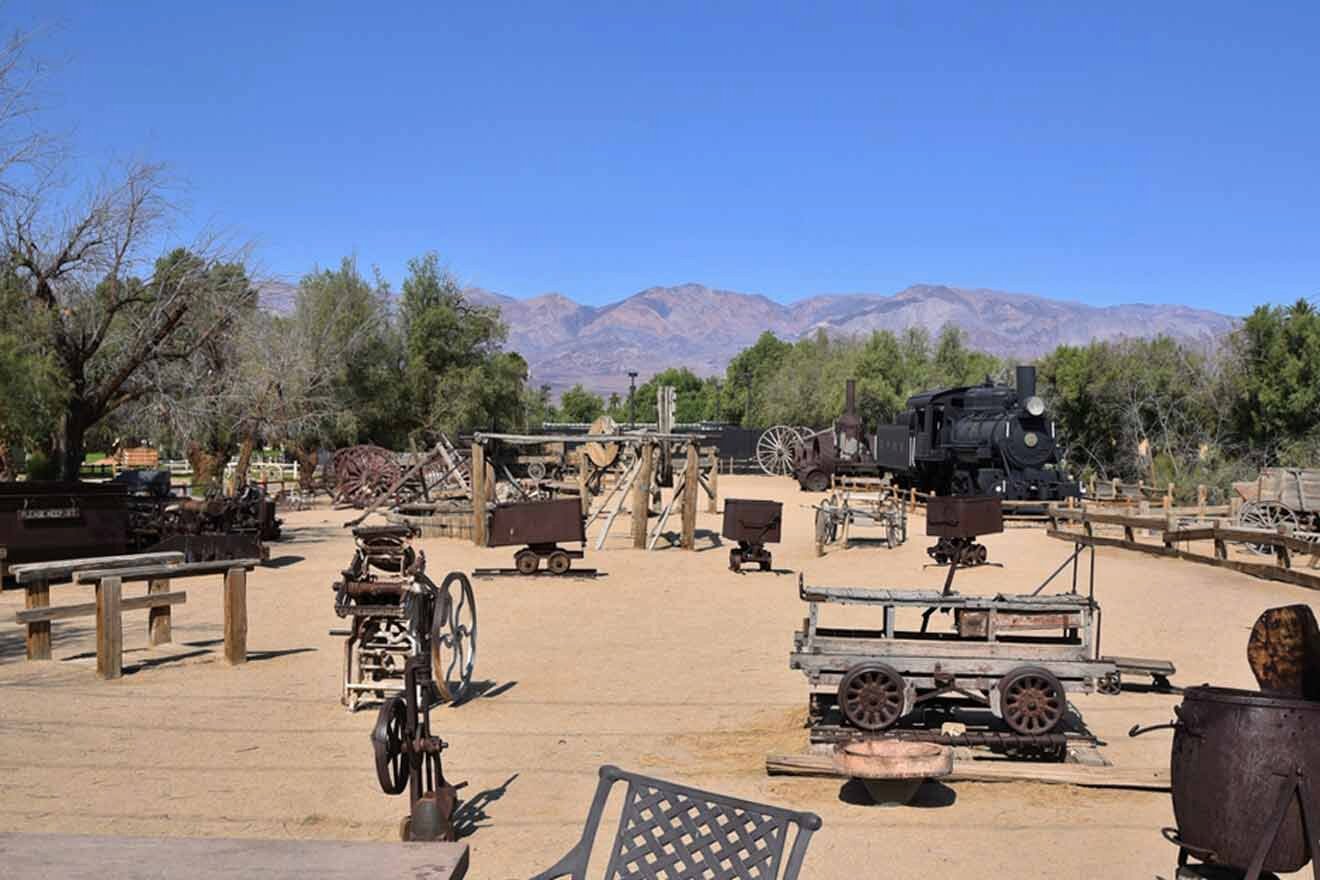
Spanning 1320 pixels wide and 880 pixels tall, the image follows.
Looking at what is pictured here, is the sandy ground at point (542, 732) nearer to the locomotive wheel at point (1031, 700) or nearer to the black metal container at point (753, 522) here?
the locomotive wheel at point (1031, 700)

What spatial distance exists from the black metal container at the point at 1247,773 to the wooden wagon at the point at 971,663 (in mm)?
3458

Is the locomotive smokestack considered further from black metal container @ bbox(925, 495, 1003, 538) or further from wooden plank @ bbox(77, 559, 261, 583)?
wooden plank @ bbox(77, 559, 261, 583)

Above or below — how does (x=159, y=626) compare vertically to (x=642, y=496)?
below

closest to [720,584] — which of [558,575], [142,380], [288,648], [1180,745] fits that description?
[558,575]

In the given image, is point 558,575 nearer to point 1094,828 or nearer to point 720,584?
point 720,584

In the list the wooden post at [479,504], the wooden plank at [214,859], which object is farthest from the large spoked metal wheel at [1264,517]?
the wooden plank at [214,859]

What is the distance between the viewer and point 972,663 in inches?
349

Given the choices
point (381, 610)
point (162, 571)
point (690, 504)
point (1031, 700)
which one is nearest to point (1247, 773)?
point (1031, 700)

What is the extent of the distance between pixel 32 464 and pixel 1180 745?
31.7 metres

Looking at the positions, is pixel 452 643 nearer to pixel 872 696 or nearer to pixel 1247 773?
pixel 872 696

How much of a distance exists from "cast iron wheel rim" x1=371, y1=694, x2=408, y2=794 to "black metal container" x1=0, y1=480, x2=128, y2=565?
13225 mm

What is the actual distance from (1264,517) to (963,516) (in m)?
7.33

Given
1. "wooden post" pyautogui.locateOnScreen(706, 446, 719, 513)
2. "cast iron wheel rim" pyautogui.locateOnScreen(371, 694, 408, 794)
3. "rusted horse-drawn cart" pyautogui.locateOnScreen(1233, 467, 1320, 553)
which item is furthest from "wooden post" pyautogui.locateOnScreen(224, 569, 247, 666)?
"wooden post" pyautogui.locateOnScreen(706, 446, 719, 513)

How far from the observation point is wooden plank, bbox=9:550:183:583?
11.9m
